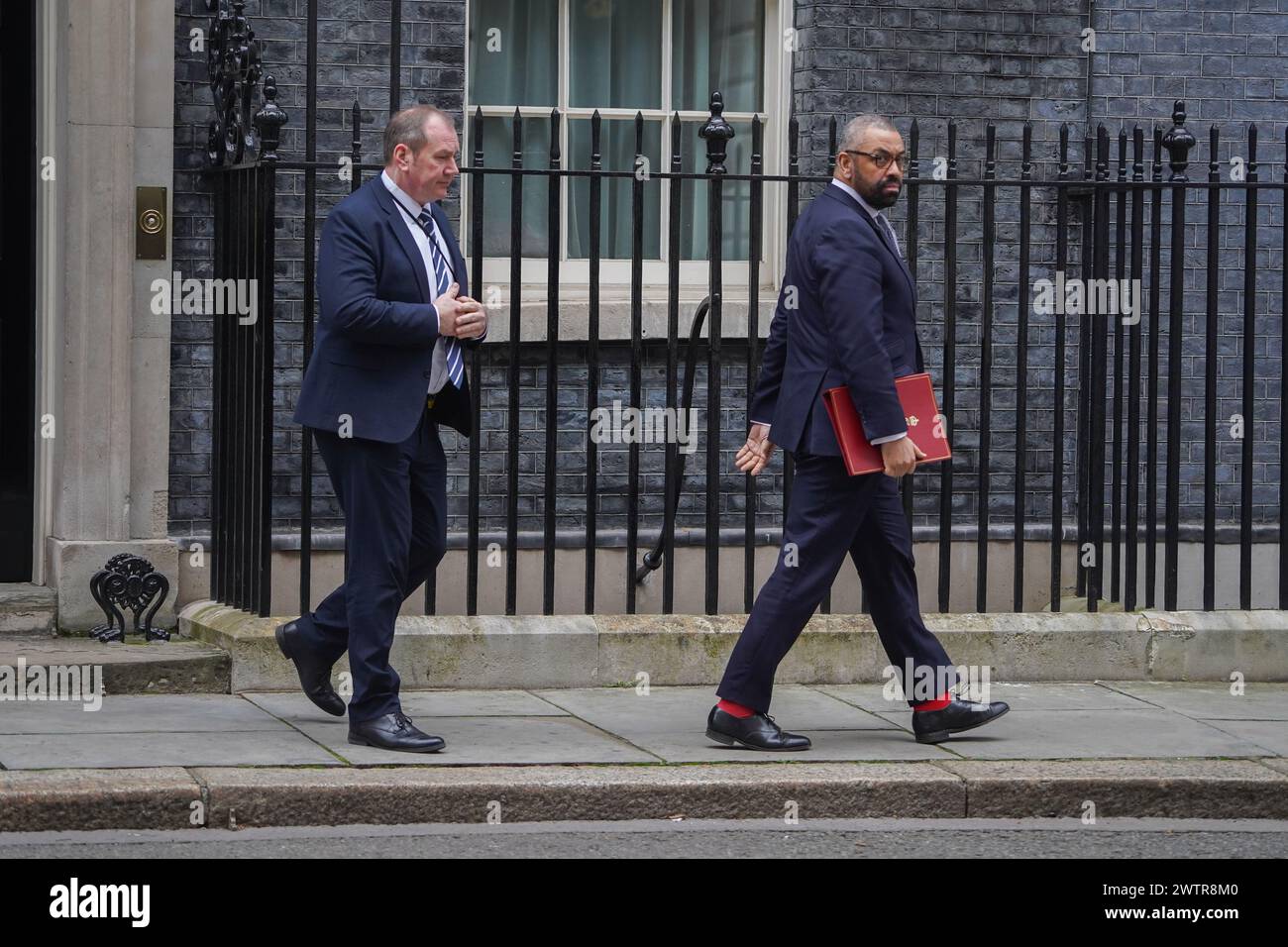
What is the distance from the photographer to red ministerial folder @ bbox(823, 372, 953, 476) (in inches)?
258

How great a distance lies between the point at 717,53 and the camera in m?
9.63

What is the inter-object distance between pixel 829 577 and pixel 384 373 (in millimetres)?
1589

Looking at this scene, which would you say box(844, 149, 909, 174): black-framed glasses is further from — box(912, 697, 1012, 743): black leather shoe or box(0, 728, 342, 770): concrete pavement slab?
box(0, 728, 342, 770): concrete pavement slab

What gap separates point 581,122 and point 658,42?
1.75 ft

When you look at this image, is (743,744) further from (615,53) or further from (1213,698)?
(615,53)

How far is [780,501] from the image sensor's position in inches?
373

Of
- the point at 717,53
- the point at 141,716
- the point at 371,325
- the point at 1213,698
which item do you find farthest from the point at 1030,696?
the point at 717,53

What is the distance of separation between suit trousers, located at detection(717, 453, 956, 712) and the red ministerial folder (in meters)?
0.11

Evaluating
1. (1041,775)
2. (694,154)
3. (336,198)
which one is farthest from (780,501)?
(1041,775)

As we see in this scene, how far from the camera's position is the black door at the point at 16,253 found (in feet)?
28.1

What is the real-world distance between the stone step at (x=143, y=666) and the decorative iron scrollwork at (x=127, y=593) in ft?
0.91

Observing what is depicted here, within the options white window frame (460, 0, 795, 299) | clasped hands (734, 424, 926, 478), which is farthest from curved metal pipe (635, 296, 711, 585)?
clasped hands (734, 424, 926, 478)

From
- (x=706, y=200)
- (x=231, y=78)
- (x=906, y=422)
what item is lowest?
(x=906, y=422)

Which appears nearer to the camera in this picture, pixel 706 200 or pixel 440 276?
pixel 440 276
